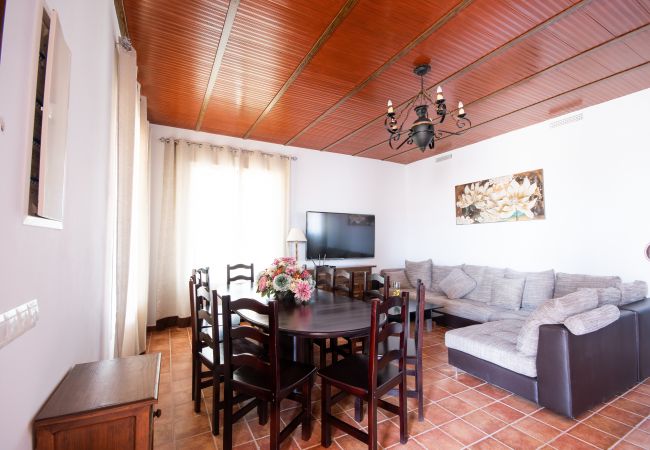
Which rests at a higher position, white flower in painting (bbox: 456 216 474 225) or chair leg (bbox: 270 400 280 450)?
white flower in painting (bbox: 456 216 474 225)

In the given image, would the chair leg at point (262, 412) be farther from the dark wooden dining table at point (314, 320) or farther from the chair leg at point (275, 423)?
the chair leg at point (275, 423)

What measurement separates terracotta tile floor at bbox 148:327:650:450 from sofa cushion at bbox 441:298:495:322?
146 centimetres

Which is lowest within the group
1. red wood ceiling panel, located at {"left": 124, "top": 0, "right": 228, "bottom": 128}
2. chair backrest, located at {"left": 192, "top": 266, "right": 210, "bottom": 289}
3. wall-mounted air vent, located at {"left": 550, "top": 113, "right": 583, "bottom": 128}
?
chair backrest, located at {"left": 192, "top": 266, "right": 210, "bottom": 289}

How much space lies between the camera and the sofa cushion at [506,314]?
3790mm

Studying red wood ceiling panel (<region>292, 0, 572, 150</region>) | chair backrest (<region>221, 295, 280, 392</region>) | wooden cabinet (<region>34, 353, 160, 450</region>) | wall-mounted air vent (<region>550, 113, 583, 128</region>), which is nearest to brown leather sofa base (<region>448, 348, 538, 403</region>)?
chair backrest (<region>221, 295, 280, 392</region>)

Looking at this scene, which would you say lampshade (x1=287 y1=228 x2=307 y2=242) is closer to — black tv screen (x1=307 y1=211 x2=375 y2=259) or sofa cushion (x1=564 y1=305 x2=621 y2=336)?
black tv screen (x1=307 y1=211 x2=375 y2=259)

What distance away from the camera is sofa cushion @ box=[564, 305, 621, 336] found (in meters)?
2.15

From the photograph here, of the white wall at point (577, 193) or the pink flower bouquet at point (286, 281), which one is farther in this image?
the white wall at point (577, 193)

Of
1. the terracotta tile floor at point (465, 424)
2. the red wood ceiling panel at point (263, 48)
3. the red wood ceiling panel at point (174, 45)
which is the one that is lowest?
the terracotta tile floor at point (465, 424)

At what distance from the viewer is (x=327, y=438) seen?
6.34ft

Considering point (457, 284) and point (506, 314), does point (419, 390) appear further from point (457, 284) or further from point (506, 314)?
point (457, 284)

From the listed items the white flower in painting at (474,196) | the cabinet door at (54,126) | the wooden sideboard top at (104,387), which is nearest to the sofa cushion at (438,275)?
the white flower in painting at (474,196)

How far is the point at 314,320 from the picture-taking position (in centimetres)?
208

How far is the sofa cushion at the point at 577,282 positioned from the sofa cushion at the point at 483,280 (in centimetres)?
75
